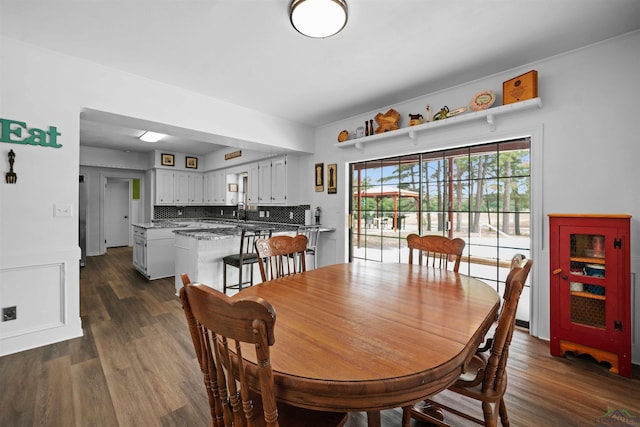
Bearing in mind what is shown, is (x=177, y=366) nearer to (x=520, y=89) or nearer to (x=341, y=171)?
(x=341, y=171)

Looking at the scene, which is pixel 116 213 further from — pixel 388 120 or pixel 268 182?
pixel 388 120

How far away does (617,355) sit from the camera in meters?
2.07

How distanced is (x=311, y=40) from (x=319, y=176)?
98.8 inches

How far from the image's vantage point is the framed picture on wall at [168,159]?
21.7 ft

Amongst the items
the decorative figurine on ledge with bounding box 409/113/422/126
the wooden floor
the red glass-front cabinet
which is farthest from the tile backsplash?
the red glass-front cabinet

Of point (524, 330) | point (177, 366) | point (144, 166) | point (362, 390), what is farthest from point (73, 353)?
point (144, 166)

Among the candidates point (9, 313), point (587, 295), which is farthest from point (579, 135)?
point (9, 313)

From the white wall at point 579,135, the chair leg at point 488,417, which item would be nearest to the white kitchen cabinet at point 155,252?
the white wall at point 579,135

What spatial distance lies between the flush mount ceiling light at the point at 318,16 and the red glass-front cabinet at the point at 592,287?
89.2 inches

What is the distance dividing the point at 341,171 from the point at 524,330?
291 cm

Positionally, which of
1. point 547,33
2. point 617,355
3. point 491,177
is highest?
point 547,33

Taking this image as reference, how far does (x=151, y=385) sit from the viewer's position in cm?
195

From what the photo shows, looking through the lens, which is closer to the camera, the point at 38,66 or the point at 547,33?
the point at 547,33

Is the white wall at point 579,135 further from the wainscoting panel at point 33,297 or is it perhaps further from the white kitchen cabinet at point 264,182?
the wainscoting panel at point 33,297
